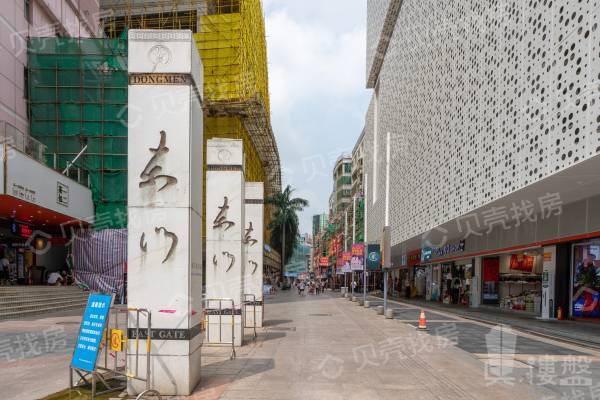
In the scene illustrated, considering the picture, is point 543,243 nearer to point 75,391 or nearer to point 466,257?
point 466,257

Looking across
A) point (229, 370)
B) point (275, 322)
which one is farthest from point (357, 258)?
point (229, 370)

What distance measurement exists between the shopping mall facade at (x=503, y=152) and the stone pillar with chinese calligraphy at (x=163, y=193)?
1107 centimetres

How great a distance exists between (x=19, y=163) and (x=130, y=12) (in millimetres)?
24796

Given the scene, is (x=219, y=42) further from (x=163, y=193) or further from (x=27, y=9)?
(x=163, y=193)

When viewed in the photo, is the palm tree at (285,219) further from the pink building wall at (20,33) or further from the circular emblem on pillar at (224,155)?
the circular emblem on pillar at (224,155)

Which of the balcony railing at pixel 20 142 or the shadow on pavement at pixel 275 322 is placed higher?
the balcony railing at pixel 20 142

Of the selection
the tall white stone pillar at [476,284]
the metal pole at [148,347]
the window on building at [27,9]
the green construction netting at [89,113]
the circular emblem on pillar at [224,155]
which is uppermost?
the window on building at [27,9]

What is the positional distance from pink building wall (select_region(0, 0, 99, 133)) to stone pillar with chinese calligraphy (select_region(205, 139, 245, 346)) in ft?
71.3

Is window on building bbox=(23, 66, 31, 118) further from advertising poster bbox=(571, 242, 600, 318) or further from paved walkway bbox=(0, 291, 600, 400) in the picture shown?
advertising poster bbox=(571, 242, 600, 318)

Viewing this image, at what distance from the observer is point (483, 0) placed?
72.6 ft

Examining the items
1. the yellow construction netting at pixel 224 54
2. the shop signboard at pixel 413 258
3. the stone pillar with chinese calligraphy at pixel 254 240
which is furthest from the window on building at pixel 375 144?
the stone pillar with chinese calligraphy at pixel 254 240

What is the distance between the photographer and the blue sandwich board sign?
23.3ft

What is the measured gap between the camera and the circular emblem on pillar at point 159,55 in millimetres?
8141

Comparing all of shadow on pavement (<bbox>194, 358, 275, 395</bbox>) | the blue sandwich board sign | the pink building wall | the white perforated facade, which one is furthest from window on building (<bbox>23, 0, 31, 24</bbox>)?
the blue sandwich board sign
